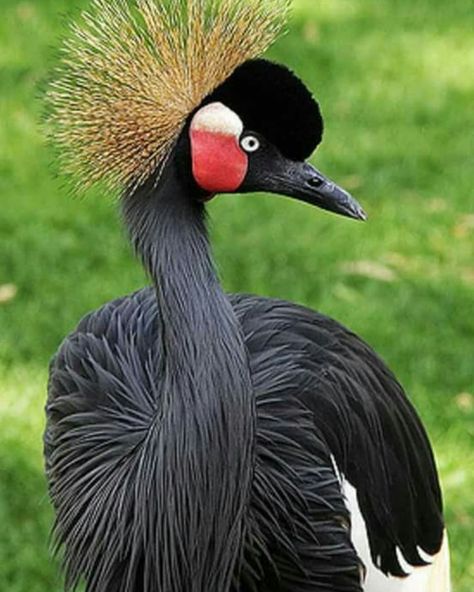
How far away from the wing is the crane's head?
37cm

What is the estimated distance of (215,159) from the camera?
1781 mm

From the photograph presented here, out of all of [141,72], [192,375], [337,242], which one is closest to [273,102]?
[141,72]

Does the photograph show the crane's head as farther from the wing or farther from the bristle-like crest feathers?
the wing

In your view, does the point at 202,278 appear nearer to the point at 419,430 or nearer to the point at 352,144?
the point at 419,430

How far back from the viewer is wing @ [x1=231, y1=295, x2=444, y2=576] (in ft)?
7.12

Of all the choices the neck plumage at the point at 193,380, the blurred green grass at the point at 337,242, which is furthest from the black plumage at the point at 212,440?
the blurred green grass at the point at 337,242

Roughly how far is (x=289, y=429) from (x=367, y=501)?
0.22 metres

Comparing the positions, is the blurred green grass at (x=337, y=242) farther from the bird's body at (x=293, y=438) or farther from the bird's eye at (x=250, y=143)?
the bird's eye at (x=250, y=143)

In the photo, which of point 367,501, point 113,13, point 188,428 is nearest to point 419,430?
point 367,501

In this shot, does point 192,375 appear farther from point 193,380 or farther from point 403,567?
point 403,567

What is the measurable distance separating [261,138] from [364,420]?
0.57 meters

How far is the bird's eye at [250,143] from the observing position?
1.81m

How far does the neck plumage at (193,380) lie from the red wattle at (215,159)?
0.03m

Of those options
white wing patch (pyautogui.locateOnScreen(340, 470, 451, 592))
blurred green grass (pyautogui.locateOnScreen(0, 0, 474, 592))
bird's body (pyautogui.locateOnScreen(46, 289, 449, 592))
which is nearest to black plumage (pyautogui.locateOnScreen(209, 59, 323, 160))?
bird's body (pyautogui.locateOnScreen(46, 289, 449, 592))
